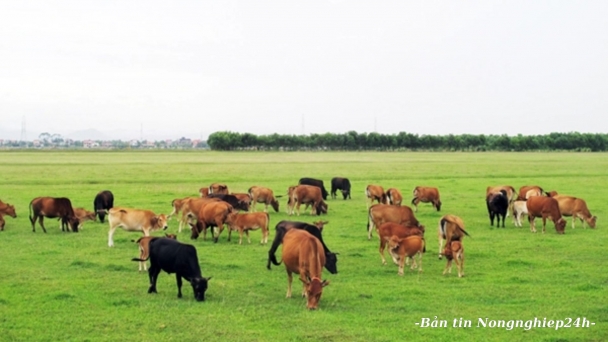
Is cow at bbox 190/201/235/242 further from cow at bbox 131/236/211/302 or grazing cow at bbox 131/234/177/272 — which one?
cow at bbox 131/236/211/302

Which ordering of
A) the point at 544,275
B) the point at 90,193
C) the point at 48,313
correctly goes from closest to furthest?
1. the point at 48,313
2. the point at 544,275
3. the point at 90,193

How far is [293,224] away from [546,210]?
32.7 ft

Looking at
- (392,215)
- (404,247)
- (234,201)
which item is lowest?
(404,247)

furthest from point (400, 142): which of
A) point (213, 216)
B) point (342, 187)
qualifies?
point (213, 216)

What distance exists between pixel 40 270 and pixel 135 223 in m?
3.36

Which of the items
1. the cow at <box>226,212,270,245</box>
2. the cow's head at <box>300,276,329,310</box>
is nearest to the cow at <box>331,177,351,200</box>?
the cow at <box>226,212,270,245</box>

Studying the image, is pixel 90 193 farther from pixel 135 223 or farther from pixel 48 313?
pixel 48 313

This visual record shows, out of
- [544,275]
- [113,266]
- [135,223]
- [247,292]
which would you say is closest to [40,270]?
[113,266]

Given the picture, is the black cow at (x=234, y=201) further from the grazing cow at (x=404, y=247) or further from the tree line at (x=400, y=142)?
the tree line at (x=400, y=142)

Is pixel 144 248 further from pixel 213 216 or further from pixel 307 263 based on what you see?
pixel 213 216

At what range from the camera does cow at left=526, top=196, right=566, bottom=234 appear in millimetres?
21016

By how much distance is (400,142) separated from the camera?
176 meters

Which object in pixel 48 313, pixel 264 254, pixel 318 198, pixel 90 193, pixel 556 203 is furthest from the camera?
pixel 90 193

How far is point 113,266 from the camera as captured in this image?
603 inches
